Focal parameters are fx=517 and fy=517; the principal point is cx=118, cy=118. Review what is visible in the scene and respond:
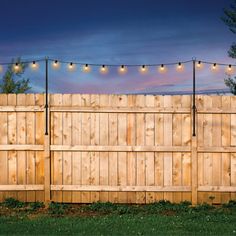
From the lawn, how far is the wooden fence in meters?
0.40

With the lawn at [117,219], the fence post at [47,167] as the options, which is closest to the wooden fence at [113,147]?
the fence post at [47,167]

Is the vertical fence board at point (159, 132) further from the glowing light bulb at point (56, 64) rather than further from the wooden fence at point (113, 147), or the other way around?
the glowing light bulb at point (56, 64)

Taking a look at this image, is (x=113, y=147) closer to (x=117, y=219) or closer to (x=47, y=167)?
(x=47, y=167)

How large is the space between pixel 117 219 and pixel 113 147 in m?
2.06

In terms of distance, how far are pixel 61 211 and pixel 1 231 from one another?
2.47 meters

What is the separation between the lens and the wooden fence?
38.9 ft

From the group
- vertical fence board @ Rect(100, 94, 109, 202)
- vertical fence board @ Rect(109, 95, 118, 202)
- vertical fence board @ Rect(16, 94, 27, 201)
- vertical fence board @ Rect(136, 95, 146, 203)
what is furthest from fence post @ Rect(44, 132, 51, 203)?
vertical fence board @ Rect(136, 95, 146, 203)

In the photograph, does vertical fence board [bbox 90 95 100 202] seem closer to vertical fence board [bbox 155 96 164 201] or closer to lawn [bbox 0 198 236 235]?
lawn [bbox 0 198 236 235]

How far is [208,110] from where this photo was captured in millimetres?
11961

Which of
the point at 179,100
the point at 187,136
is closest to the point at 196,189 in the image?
the point at 187,136

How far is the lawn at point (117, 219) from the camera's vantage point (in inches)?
357

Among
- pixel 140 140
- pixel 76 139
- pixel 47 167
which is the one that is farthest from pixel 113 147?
pixel 47 167

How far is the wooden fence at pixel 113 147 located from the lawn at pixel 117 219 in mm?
403

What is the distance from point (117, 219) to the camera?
10289 millimetres
